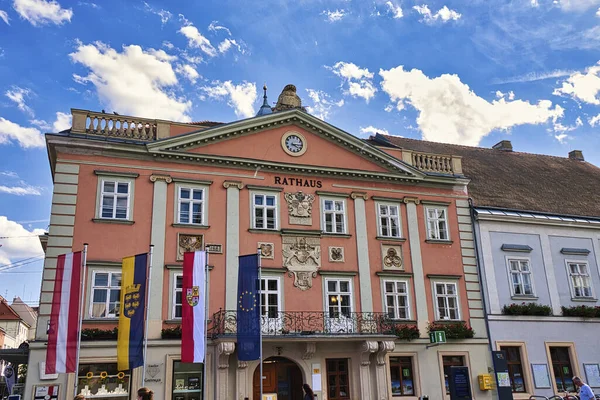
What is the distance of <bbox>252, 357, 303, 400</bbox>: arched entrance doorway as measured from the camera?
21.7 metres

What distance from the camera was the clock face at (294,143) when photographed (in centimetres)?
2470

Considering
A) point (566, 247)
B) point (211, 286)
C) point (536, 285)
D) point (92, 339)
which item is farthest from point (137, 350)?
point (566, 247)

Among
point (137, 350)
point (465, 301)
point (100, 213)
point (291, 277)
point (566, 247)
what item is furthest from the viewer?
point (566, 247)

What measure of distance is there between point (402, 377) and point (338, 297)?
4.03 metres

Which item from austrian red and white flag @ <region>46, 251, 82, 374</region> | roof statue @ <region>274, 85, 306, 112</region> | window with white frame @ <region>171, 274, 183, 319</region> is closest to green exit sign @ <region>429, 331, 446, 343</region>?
window with white frame @ <region>171, 274, 183, 319</region>

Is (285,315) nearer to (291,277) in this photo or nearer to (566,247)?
(291,277)

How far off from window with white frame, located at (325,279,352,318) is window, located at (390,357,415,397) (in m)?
2.73

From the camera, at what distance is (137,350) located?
16.6 m

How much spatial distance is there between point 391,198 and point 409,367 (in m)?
7.10

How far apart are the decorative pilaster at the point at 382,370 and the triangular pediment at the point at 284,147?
7382mm

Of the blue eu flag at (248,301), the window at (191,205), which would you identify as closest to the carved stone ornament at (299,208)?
the window at (191,205)

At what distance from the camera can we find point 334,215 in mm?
24453

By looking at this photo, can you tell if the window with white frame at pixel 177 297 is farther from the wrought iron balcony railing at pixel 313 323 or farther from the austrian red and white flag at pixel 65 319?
the austrian red and white flag at pixel 65 319

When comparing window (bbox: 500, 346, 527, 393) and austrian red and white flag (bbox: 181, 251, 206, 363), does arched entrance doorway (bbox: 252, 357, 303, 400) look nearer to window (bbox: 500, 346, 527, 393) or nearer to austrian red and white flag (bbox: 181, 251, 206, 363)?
austrian red and white flag (bbox: 181, 251, 206, 363)
